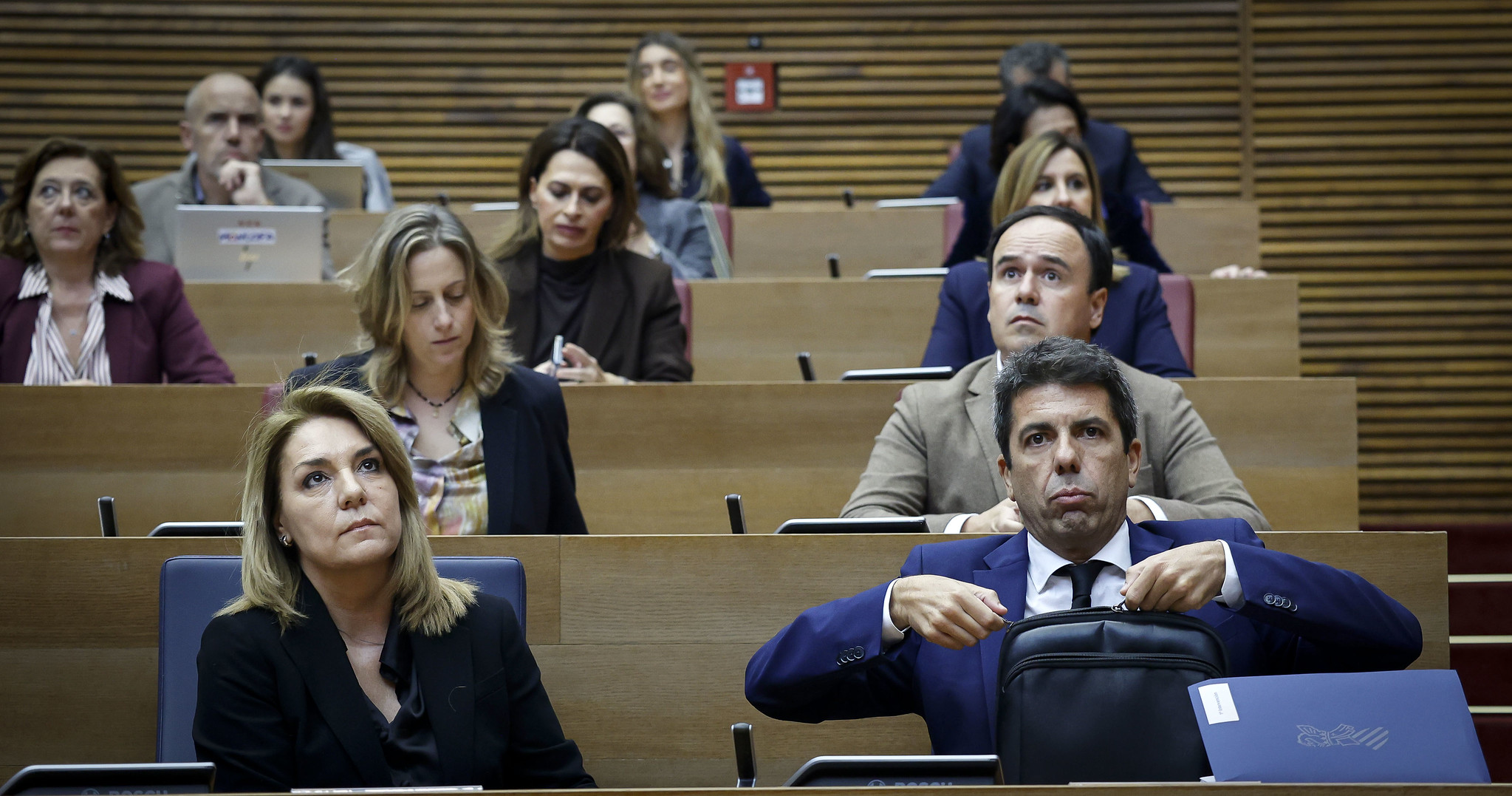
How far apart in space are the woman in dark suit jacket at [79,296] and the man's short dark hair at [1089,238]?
1.95 m

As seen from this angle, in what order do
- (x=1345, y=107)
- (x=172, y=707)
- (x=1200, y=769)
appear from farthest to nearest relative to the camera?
(x=1345, y=107) < (x=172, y=707) < (x=1200, y=769)

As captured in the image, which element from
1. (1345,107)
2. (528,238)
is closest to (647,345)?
(528,238)

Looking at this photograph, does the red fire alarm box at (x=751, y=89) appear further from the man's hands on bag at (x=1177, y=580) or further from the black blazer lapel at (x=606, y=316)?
the man's hands on bag at (x=1177, y=580)

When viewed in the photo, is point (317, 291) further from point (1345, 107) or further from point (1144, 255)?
point (1345, 107)

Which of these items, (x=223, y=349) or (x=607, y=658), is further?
(x=223, y=349)

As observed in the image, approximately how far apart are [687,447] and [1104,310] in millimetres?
916

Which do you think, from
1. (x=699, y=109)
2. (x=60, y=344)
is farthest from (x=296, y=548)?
(x=699, y=109)

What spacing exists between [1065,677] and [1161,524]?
46cm

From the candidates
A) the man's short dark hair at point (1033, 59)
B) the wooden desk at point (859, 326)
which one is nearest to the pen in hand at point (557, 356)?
the wooden desk at point (859, 326)

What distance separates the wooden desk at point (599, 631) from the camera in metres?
2.18

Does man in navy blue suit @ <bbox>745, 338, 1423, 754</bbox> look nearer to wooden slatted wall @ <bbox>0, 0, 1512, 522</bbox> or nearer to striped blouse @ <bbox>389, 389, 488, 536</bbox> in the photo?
striped blouse @ <bbox>389, 389, 488, 536</bbox>

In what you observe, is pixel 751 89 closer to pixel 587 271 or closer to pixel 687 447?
pixel 587 271

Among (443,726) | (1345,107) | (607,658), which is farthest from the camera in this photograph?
(1345,107)

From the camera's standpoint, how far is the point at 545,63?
597 cm
